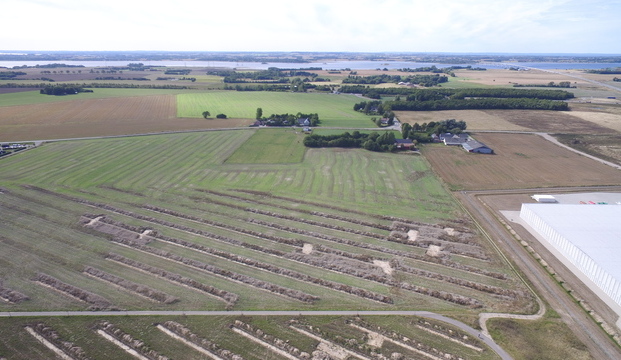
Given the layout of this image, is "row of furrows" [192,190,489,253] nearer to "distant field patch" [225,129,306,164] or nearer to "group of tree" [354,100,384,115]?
"distant field patch" [225,129,306,164]

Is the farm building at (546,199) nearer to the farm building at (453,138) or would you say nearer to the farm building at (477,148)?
the farm building at (477,148)

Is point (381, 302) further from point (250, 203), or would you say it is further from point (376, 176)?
point (376, 176)

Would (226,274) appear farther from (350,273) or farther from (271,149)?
(271,149)

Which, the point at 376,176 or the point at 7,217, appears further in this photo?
the point at 376,176

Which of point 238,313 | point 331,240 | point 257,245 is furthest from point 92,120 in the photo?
point 238,313

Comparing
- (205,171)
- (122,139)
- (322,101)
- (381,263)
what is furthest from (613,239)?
(322,101)

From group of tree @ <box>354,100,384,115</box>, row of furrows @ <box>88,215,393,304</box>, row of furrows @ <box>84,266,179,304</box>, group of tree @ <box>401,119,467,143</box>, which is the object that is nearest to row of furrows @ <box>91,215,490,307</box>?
row of furrows @ <box>88,215,393,304</box>
